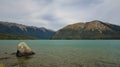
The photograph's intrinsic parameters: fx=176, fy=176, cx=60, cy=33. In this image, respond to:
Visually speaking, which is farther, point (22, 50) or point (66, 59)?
point (22, 50)

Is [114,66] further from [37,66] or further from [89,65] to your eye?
[37,66]

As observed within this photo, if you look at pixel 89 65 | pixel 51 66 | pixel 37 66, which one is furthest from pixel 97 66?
pixel 37 66

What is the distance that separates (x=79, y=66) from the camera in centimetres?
2948

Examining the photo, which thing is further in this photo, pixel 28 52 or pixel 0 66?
pixel 28 52

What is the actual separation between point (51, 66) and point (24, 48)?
1780 centimetres

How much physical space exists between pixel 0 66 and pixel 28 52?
1080 inches

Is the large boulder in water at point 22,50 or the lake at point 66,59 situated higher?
the large boulder in water at point 22,50

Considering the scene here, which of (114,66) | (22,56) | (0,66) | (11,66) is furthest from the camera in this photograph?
(22,56)

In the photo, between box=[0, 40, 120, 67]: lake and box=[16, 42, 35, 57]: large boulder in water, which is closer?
box=[0, 40, 120, 67]: lake

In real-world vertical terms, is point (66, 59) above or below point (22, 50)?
below

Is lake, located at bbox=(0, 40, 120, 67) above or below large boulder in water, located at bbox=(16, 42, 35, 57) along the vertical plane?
below

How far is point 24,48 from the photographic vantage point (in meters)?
45.7

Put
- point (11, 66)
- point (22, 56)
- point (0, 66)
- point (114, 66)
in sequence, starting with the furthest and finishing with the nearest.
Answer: point (22, 56), point (11, 66), point (114, 66), point (0, 66)

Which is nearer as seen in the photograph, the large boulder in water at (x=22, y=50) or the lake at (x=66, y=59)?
the lake at (x=66, y=59)
